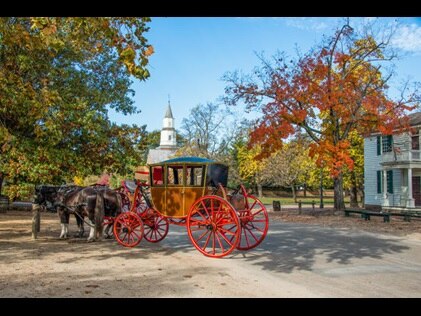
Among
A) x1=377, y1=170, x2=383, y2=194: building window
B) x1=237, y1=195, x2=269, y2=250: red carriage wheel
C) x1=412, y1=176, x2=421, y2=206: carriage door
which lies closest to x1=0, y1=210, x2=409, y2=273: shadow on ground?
x1=237, y1=195, x2=269, y2=250: red carriage wheel

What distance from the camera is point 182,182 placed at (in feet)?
39.0

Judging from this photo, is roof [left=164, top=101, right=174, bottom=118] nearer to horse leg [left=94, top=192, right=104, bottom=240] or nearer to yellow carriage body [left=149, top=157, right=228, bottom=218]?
horse leg [left=94, top=192, right=104, bottom=240]

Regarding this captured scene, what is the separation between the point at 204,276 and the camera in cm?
805

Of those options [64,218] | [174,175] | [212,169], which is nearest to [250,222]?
[212,169]

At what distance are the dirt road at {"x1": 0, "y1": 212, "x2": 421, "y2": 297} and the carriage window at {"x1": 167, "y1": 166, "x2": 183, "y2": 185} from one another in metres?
1.87

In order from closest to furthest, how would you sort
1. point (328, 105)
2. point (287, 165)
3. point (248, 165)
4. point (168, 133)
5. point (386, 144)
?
point (328, 105) < point (386, 144) < point (287, 165) < point (248, 165) < point (168, 133)

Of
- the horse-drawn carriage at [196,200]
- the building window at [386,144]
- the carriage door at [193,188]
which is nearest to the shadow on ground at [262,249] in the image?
the horse-drawn carriage at [196,200]

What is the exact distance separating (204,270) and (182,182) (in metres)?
3.61

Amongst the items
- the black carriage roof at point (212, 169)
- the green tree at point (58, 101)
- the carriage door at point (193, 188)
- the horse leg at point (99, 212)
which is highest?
the green tree at point (58, 101)

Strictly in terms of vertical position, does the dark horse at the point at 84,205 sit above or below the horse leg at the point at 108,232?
above

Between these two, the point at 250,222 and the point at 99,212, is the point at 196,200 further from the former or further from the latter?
the point at 99,212

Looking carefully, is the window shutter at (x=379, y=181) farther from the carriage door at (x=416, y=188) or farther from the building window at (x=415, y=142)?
the building window at (x=415, y=142)

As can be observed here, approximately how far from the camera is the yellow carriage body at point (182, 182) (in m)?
11.6
